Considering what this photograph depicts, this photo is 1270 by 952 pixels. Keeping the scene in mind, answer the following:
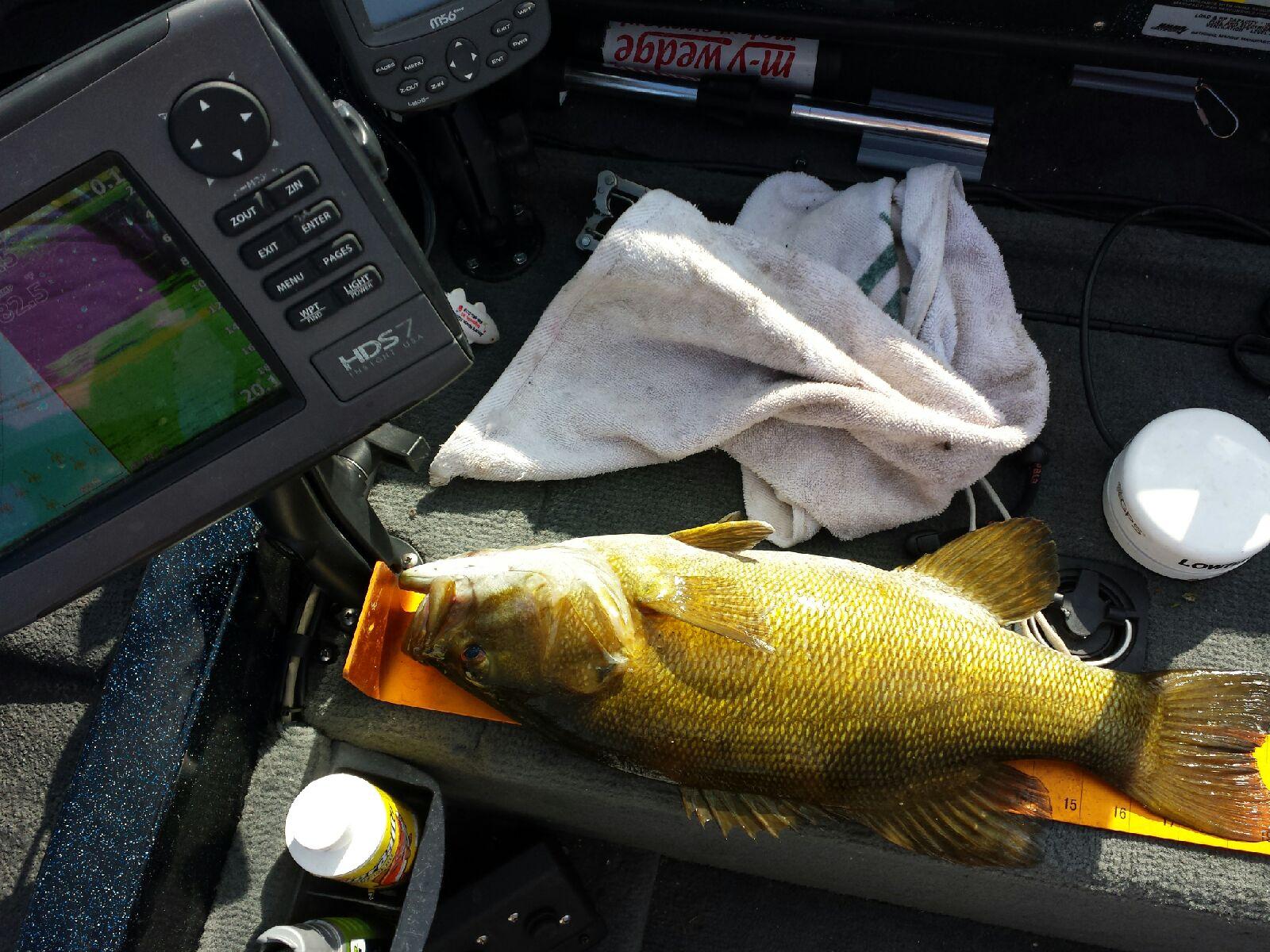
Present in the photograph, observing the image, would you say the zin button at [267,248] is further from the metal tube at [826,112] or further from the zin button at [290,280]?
the metal tube at [826,112]

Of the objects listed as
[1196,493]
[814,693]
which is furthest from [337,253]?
[1196,493]

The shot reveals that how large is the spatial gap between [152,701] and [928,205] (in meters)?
1.38

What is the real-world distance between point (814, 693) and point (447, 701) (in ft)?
1.71

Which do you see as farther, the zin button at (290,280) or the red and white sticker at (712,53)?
the red and white sticker at (712,53)

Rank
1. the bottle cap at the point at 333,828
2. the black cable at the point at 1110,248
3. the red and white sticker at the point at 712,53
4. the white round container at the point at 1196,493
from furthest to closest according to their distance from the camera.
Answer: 1. the red and white sticker at the point at 712,53
2. the black cable at the point at 1110,248
3. the white round container at the point at 1196,493
4. the bottle cap at the point at 333,828

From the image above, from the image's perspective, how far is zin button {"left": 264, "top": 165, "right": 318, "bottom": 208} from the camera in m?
0.86

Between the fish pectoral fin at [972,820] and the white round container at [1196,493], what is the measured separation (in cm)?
43

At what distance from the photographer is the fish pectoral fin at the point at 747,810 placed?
3.84 ft

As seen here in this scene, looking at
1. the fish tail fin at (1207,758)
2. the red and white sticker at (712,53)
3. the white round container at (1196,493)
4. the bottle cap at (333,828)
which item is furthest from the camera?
the red and white sticker at (712,53)

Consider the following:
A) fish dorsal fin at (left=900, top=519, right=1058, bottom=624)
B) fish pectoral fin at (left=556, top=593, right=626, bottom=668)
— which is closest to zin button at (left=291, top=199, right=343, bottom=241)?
fish pectoral fin at (left=556, top=593, right=626, bottom=668)

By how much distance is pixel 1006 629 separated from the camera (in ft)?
3.94

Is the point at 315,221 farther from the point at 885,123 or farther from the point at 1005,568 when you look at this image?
the point at 885,123

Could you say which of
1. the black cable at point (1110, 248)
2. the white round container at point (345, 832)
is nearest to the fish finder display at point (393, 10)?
the white round container at point (345, 832)

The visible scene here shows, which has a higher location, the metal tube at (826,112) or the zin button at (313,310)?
the zin button at (313,310)
